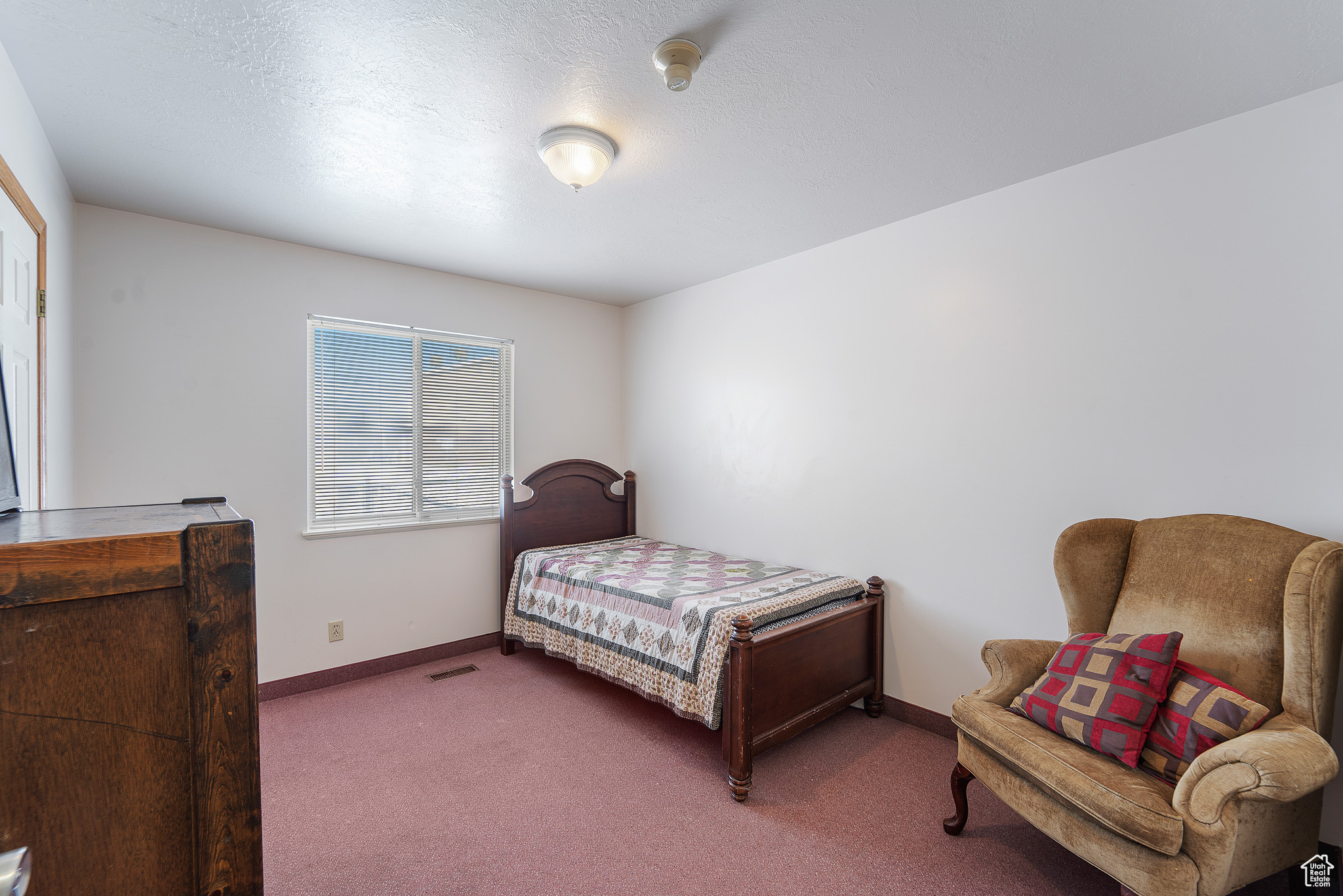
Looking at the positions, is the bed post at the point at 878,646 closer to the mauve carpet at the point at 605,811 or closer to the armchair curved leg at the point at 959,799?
the mauve carpet at the point at 605,811

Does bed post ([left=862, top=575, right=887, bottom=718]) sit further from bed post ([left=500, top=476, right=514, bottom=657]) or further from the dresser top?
the dresser top

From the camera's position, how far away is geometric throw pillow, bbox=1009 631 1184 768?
170cm

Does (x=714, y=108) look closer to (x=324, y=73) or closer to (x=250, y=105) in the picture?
(x=324, y=73)

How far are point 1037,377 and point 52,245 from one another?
4117 millimetres

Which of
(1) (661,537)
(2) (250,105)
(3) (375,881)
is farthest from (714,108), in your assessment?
(1) (661,537)

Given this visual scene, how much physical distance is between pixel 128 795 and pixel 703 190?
2.64 metres

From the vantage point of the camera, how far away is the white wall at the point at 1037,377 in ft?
6.48

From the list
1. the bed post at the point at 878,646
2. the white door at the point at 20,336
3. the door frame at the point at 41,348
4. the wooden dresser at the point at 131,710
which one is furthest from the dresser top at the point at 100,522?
the bed post at the point at 878,646

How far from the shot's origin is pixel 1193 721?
1.63 metres

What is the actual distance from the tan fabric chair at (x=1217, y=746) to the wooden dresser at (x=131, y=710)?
1.92m

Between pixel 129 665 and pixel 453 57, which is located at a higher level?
pixel 453 57

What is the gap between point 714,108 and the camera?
2.01 meters

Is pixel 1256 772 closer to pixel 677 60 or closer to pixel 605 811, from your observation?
pixel 605 811

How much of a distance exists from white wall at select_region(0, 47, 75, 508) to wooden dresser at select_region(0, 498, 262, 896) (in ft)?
5.92
